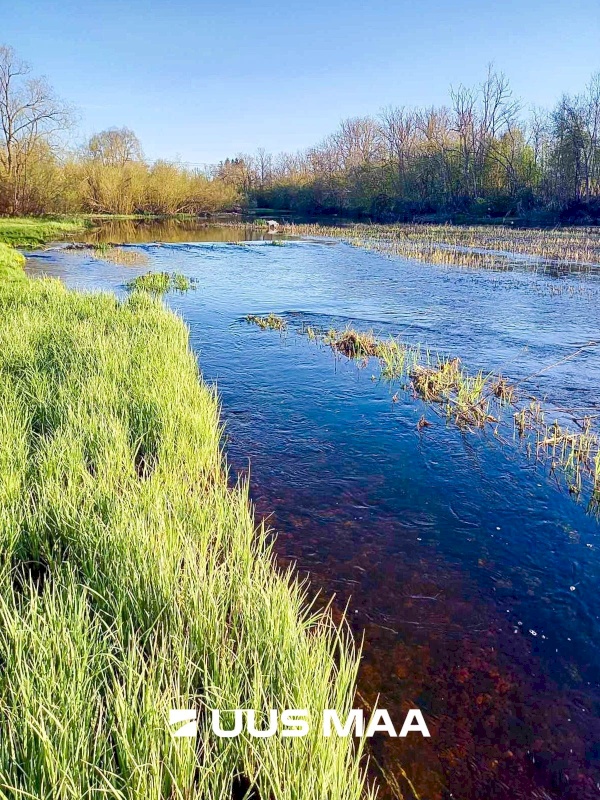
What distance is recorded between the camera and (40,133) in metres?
40.9

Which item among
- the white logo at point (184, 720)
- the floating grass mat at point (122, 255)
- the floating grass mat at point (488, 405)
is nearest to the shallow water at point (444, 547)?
the floating grass mat at point (488, 405)

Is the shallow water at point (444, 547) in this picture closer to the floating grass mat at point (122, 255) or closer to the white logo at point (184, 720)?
the white logo at point (184, 720)

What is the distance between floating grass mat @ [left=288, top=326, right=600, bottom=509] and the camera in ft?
17.6

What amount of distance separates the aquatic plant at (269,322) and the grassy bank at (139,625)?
252 inches

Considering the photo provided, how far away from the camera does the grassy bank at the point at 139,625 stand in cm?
175

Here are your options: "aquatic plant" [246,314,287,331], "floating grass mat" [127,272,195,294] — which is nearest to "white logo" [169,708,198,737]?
"aquatic plant" [246,314,287,331]

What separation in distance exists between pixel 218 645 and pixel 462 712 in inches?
53.1

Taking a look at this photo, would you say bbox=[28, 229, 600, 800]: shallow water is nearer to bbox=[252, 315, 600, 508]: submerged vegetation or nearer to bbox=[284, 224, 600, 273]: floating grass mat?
bbox=[252, 315, 600, 508]: submerged vegetation

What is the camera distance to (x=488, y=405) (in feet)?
22.3

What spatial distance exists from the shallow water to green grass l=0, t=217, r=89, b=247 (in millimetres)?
24870

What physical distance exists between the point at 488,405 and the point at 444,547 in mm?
3188

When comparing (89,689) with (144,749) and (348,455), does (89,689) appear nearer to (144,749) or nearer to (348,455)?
(144,749)

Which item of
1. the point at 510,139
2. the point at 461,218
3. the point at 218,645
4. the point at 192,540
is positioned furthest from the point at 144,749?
the point at 510,139

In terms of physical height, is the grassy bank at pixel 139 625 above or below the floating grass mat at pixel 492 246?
below
